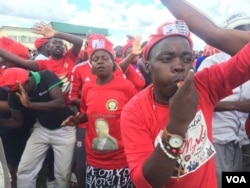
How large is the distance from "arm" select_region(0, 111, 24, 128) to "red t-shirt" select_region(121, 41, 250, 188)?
2.48m

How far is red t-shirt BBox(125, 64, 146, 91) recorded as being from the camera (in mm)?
5523

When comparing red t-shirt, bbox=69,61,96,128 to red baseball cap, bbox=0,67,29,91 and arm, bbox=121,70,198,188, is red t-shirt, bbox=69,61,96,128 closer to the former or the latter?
red baseball cap, bbox=0,67,29,91

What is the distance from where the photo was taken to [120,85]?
A: 3.46 meters

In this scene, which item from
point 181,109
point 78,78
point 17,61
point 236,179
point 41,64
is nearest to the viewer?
point 181,109

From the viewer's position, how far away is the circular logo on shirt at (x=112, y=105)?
10.9ft

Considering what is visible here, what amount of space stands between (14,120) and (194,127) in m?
2.80

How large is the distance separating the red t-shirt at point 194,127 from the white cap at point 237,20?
101cm

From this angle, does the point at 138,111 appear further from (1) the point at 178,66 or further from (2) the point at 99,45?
(2) the point at 99,45

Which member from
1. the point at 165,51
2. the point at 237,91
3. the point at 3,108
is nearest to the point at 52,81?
the point at 3,108

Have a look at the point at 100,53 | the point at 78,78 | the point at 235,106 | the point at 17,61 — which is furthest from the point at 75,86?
the point at 235,106

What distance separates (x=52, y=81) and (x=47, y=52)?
2.13 m

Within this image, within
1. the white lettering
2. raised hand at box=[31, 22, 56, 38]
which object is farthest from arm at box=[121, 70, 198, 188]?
raised hand at box=[31, 22, 56, 38]

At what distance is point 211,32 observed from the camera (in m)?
1.65

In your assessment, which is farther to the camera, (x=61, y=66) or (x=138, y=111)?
(x=61, y=66)
